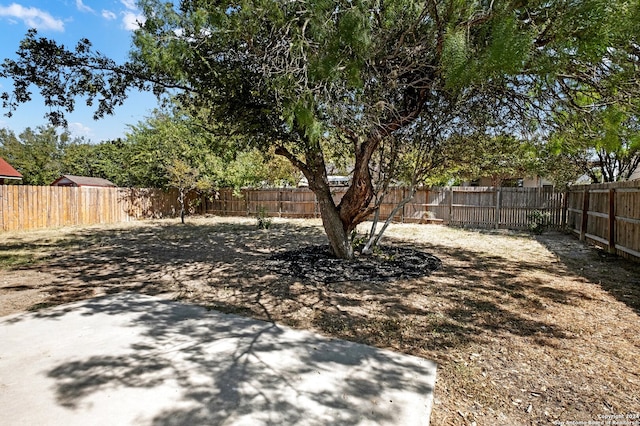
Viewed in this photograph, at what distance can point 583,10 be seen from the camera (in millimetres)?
2123

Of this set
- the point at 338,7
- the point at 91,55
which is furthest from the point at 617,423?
the point at 91,55

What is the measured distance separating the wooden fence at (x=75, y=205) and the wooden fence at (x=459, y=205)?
4.58 meters

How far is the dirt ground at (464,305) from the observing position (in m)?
2.24

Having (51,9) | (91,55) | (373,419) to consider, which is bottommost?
(373,419)

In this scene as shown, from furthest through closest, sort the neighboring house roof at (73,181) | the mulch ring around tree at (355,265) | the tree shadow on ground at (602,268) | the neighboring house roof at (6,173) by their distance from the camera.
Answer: the neighboring house roof at (73,181) < the neighboring house roof at (6,173) < the mulch ring around tree at (355,265) < the tree shadow on ground at (602,268)

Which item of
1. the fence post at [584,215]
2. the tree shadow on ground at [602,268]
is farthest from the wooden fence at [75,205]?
the fence post at [584,215]

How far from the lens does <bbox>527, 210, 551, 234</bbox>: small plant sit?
35.8ft

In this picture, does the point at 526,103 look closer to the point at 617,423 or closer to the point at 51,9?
the point at 617,423

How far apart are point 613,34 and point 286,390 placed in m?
3.11

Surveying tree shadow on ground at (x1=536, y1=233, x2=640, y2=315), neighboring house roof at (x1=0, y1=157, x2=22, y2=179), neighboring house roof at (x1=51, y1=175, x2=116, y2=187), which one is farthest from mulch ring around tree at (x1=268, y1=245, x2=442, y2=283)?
neighboring house roof at (x1=51, y1=175, x2=116, y2=187)

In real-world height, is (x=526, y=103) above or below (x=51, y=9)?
below

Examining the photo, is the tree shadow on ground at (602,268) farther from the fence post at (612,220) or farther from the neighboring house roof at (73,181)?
the neighboring house roof at (73,181)

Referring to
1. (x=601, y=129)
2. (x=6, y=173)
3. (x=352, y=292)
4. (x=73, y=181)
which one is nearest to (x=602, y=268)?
(x=601, y=129)

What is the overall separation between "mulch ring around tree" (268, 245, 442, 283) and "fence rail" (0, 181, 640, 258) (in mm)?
3168
